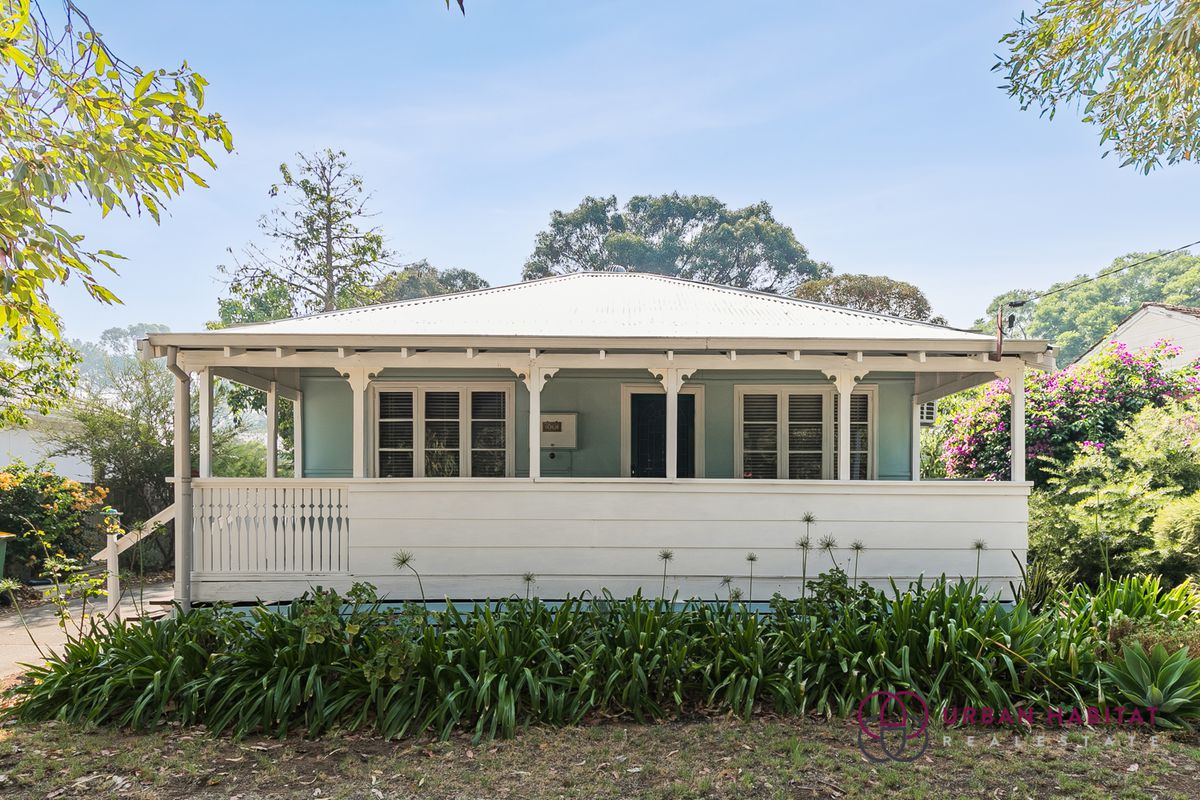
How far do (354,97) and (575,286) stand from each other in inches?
188

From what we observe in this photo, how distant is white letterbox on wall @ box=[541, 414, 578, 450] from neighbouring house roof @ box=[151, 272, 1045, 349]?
1.43 m

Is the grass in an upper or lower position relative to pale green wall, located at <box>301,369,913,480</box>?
lower

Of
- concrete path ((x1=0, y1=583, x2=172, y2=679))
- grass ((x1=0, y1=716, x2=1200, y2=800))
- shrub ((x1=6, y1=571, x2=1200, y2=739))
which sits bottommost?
concrete path ((x1=0, y1=583, x2=172, y2=679))

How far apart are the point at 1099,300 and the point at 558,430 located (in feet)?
198

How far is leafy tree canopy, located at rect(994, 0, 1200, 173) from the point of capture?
5645 millimetres

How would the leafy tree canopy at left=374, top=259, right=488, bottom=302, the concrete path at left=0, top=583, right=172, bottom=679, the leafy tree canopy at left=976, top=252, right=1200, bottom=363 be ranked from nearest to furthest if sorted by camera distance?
the concrete path at left=0, top=583, right=172, bottom=679
the leafy tree canopy at left=374, top=259, right=488, bottom=302
the leafy tree canopy at left=976, top=252, right=1200, bottom=363

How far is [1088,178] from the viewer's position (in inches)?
837

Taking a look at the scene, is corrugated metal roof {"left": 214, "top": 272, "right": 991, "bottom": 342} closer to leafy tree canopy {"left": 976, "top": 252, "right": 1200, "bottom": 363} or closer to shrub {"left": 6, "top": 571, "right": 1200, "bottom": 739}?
shrub {"left": 6, "top": 571, "right": 1200, "bottom": 739}

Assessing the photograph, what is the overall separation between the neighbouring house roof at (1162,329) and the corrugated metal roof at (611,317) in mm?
12141

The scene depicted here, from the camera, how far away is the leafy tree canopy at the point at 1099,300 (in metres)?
49.7

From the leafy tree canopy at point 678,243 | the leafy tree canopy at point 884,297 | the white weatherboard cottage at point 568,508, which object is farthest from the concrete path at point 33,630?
the leafy tree canopy at point 678,243

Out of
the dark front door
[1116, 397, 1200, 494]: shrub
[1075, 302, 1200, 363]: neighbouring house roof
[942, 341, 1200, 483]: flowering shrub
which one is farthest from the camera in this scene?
[1075, 302, 1200, 363]: neighbouring house roof

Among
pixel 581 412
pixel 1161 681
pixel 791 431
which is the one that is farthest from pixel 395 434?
pixel 1161 681

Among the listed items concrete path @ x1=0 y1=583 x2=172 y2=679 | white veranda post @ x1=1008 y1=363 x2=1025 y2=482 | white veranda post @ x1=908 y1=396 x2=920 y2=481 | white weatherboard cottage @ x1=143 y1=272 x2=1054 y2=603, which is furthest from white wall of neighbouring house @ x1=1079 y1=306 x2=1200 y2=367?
concrete path @ x1=0 y1=583 x2=172 y2=679
